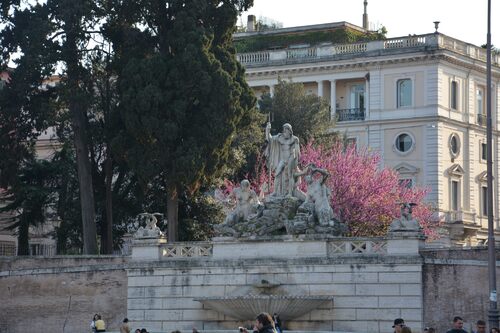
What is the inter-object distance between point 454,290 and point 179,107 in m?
11.7

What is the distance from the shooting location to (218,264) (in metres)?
48.6

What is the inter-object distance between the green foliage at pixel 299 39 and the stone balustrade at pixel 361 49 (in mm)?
1873

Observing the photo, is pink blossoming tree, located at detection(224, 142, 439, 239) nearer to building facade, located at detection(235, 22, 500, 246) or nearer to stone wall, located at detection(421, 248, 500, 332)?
building facade, located at detection(235, 22, 500, 246)

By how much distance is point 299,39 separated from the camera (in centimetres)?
8150

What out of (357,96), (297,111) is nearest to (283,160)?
(297,111)

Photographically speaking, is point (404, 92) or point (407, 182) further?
point (404, 92)

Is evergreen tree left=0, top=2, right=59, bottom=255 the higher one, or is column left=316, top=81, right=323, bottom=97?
column left=316, top=81, right=323, bottom=97

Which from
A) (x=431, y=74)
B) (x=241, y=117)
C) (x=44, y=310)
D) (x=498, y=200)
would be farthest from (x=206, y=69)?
(x=498, y=200)

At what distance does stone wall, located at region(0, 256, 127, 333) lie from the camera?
50.2m

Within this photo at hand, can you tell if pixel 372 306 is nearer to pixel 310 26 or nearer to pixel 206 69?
pixel 206 69

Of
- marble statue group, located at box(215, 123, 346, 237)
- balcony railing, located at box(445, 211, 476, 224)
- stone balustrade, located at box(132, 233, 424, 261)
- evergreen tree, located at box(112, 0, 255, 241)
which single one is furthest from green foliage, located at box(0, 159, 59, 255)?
balcony railing, located at box(445, 211, 476, 224)

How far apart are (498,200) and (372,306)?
106ft

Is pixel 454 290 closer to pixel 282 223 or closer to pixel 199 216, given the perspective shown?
pixel 282 223

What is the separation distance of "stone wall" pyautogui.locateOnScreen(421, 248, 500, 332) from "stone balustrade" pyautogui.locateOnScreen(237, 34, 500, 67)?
A: 28.7 m
